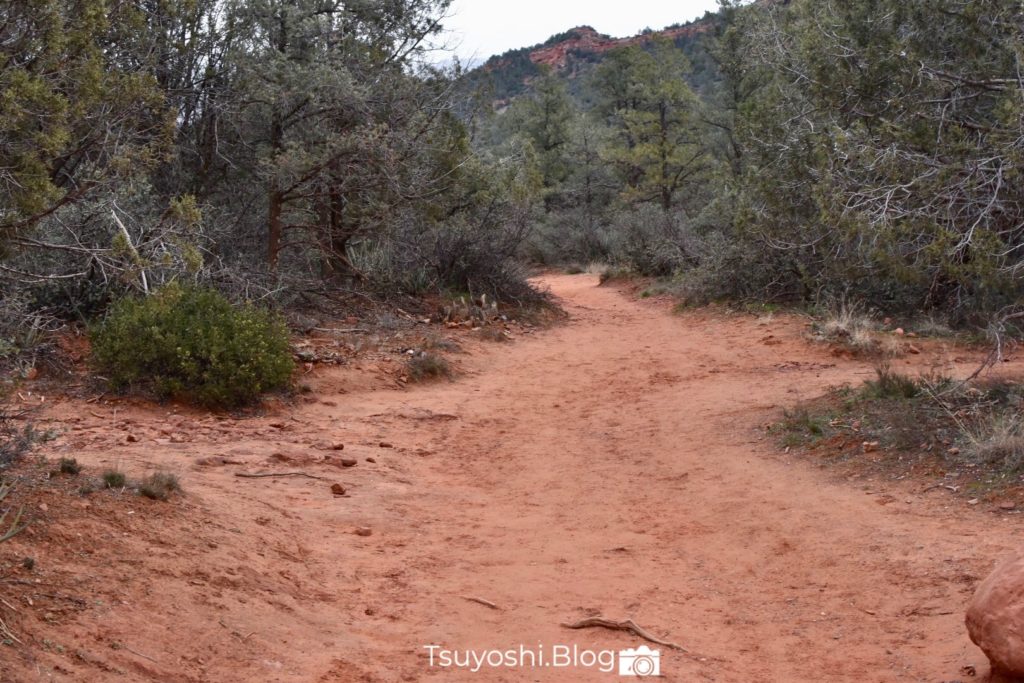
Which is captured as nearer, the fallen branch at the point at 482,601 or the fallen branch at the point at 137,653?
the fallen branch at the point at 137,653

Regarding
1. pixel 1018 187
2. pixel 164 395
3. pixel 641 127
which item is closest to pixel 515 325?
pixel 164 395

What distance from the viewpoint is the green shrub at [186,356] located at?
8.70 metres

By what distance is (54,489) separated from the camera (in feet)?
16.3

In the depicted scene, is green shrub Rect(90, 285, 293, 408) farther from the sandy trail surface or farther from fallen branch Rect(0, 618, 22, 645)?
fallen branch Rect(0, 618, 22, 645)

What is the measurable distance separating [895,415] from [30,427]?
20.9 feet

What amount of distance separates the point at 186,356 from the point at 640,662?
559 cm

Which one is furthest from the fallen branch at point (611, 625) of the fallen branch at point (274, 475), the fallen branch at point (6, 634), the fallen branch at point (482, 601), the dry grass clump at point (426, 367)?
the dry grass clump at point (426, 367)

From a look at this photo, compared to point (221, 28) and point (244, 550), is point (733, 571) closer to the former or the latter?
point (244, 550)

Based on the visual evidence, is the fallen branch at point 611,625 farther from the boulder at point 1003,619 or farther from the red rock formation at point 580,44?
the red rock formation at point 580,44

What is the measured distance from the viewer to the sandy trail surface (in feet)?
14.0

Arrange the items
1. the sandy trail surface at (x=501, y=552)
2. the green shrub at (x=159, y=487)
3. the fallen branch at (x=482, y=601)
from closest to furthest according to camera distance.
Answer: the sandy trail surface at (x=501, y=552) < the fallen branch at (x=482, y=601) < the green shrub at (x=159, y=487)

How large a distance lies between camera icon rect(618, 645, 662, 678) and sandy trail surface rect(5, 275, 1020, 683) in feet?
0.21

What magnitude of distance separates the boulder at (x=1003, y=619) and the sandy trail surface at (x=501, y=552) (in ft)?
1.22

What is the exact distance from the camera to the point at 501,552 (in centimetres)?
599
